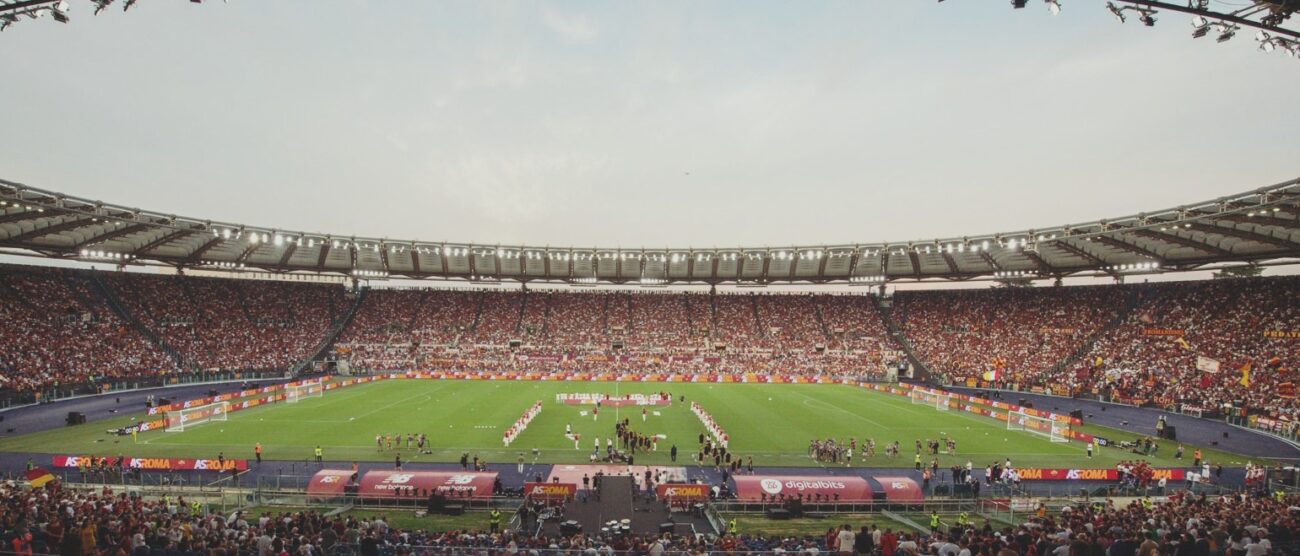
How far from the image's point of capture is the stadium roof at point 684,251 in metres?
39.0

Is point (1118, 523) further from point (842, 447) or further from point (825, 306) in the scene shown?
point (825, 306)

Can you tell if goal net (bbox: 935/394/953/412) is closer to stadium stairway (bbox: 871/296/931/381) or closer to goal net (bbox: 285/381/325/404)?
stadium stairway (bbox: 871/296/931/381)

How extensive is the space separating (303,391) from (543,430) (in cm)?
2345

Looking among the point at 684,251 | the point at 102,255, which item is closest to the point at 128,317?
the point at 102,255

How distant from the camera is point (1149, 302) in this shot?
189ft

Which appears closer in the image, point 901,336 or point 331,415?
point 331,415

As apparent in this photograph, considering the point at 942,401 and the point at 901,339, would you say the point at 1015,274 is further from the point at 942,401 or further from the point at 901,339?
the point at 942,401

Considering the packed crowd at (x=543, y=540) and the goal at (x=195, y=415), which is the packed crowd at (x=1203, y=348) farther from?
the goal at (x=195, y=415)

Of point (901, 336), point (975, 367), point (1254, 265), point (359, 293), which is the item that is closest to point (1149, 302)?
point (1254, 265)

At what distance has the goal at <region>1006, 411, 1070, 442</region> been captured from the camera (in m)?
35.4

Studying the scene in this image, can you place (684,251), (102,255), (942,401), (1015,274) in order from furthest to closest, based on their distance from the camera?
(684,251) → (1015,274) → (102,255) → (942,401)

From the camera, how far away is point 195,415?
3584cm

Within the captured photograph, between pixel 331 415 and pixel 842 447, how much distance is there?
101ft

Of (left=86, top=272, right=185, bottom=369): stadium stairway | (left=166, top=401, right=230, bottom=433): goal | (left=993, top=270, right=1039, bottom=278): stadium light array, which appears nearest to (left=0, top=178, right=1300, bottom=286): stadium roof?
(left=993, top=270, right=1039, bottom=278): stadium light array
